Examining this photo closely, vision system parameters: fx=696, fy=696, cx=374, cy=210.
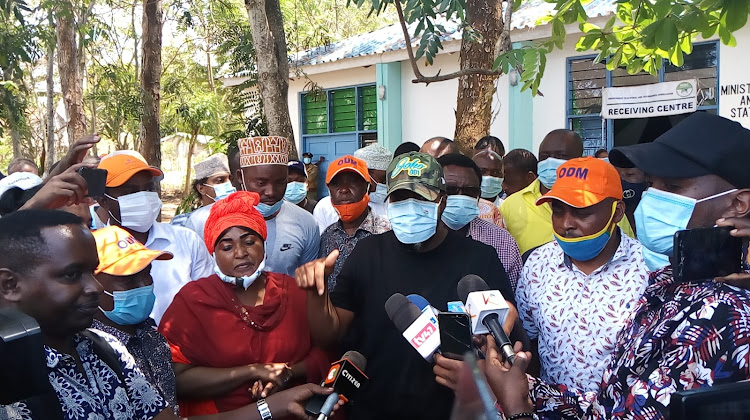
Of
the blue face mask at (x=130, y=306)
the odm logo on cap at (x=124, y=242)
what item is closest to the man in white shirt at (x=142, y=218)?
the odm logo on cap at (x=124, y=242)

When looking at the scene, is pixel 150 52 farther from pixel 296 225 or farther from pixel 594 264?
pixel 594 264

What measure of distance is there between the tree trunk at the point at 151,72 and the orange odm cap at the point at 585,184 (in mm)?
10259

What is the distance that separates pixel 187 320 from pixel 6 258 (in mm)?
1140

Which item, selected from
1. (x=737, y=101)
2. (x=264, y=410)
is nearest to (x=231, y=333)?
(x=264, y=410)

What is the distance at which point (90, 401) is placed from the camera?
199 centimetres

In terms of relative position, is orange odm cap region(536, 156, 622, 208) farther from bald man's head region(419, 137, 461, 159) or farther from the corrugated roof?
the corrugated roof

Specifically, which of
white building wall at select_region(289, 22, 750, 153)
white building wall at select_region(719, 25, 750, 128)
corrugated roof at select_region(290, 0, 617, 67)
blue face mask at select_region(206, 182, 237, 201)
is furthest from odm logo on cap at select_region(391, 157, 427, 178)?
white building wall at select_region(719, 25, 750, 128)

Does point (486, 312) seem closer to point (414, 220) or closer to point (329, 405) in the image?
point (329, 405)

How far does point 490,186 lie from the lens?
5.46m

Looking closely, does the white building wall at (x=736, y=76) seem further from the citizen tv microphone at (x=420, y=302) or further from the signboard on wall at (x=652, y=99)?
the citizen tv microphone at (x=420, y=302)

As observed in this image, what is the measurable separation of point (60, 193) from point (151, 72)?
10042mm

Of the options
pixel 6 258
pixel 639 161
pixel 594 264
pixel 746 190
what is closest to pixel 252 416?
pixel 6 258

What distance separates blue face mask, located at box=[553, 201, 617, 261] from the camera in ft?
9.85

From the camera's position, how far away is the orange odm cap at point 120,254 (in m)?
2.83
